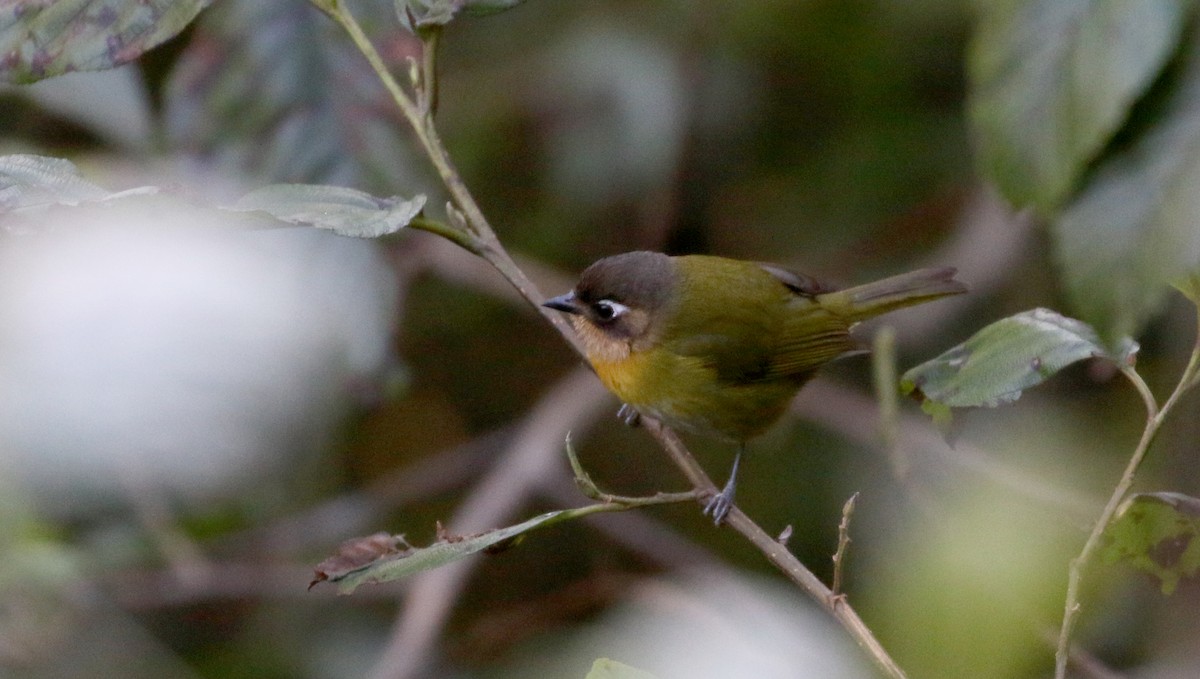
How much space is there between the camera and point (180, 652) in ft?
13.5

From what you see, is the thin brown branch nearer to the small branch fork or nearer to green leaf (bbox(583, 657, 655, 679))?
the small branch fork

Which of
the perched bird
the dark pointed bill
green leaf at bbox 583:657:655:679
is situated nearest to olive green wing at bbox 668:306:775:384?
the perched bird

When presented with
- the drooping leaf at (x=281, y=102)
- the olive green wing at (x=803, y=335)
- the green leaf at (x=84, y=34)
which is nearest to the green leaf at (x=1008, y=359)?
the green leaf at (x=84, y=34)

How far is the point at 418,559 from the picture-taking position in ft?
4.88

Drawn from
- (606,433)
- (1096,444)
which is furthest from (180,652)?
(1096,444)

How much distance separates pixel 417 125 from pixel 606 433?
9.48ft

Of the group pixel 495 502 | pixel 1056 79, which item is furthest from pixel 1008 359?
pixel 495 502

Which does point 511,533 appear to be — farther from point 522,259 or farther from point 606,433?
point 606,433

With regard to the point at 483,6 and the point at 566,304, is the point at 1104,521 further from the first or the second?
the point at 566,304

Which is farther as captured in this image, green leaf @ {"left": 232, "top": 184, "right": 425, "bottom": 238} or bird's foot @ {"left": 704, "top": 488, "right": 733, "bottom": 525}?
bird's foot @ {"left": 704, "top": 488, "right": 733, "bottom": 525}

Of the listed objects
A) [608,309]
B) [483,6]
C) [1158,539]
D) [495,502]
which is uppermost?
[483,6]

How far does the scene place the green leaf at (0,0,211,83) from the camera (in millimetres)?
1554

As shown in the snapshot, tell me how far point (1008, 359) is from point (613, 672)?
70 cm

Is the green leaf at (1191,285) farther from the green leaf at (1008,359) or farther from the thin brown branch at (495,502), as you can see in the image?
the thin brown branch at (495,502)
